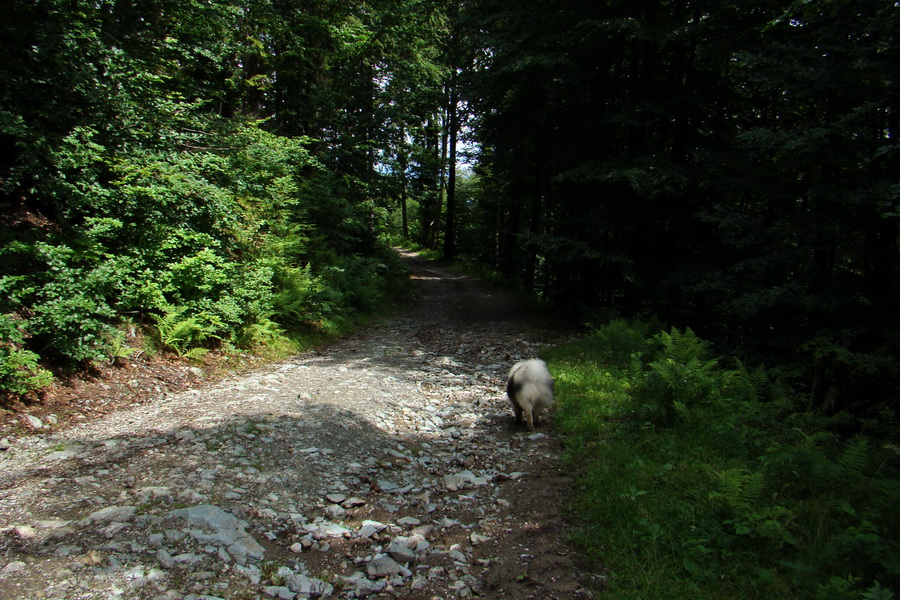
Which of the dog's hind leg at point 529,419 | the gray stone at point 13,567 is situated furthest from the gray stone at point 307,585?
the dog's hind leg at point 529,419

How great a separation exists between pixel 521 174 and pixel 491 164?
1.20m

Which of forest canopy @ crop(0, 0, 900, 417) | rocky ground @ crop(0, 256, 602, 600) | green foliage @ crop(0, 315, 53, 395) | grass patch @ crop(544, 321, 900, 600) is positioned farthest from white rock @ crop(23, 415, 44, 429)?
grass patch @ crop(544, 321, 900, 600)

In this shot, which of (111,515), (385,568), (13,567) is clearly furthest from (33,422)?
(385,568)

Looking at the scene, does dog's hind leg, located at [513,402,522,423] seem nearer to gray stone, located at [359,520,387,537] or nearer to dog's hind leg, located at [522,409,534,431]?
dog's hind leg, located at [522,409,534,431]

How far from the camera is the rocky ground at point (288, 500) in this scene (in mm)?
3451

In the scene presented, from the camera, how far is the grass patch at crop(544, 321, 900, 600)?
333 centimetres

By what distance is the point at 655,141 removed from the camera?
44.3 feet

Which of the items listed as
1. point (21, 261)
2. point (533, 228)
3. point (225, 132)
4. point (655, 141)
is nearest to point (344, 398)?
point (21, 261)

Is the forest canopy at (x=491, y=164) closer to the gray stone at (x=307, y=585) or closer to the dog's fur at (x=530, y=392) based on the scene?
the dog's fur at (x=530, y=392)

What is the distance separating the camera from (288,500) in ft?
15.3

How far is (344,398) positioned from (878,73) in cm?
990

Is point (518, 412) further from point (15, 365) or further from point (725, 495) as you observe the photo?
point (15, 365)

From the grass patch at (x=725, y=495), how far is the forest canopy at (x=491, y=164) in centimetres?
155

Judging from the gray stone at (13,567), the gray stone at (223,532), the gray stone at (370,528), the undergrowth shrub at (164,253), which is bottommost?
the gray stone at (370,528)
